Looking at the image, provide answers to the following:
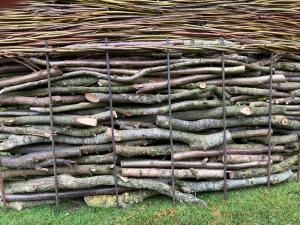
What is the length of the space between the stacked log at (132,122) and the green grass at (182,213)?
0.39 ft

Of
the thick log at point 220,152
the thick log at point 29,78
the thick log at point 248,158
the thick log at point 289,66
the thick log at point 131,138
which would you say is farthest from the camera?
the thick log at point 289,66

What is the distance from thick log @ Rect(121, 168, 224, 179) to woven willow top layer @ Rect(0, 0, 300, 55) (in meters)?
1.11

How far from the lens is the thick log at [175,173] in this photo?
3.31 meters

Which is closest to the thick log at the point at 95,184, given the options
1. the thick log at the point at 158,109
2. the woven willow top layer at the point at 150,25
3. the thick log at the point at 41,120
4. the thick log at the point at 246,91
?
the thick log at the point at 41,120

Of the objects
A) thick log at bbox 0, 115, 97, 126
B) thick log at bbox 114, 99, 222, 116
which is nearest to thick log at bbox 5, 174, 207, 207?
thick log at bbox 0, 115, 97, 126

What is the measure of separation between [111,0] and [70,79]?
83 centimetres

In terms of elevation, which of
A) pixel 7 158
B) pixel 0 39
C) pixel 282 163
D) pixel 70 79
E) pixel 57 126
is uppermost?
pixel 0 39

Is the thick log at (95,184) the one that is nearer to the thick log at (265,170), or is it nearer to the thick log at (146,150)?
the thick log at (146,150)

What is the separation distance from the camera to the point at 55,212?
3369mm

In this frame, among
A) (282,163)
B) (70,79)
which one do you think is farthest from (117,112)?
(282,163)

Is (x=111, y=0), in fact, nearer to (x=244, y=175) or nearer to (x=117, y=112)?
(x=117, y=112)

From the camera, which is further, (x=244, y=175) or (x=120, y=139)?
(x=244, y=175)

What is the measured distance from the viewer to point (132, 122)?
11.0 ft

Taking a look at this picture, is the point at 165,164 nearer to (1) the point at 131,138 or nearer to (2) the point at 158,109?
(1) the point at 131,138
